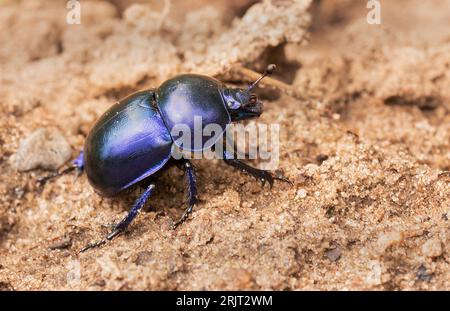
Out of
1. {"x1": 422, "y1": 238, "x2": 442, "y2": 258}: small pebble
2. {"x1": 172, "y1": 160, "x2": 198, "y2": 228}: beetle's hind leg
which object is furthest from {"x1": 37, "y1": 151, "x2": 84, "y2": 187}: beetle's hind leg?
{"x1": 422, "y1": 238, "x2": 442, "y2": 258}: small pebble

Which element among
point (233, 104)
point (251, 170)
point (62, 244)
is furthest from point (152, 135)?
point (62, 244)

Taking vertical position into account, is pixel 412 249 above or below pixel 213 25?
below

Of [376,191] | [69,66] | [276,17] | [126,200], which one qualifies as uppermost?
[276,17]

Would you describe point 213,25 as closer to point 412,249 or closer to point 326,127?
point 326,127

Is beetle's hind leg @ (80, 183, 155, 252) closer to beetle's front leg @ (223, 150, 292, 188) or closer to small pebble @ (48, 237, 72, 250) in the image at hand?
small pebble @ (48, 237, 72, 250)

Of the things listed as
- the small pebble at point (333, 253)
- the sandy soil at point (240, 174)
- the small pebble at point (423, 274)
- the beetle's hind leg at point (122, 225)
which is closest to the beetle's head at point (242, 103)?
the sandy soil at point (240, 174)

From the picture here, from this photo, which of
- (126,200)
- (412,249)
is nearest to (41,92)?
(126,200)

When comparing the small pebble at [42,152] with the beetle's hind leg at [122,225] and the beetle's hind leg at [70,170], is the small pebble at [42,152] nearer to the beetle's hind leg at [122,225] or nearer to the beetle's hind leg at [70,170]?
the beetle's hind leg at [70,170]
